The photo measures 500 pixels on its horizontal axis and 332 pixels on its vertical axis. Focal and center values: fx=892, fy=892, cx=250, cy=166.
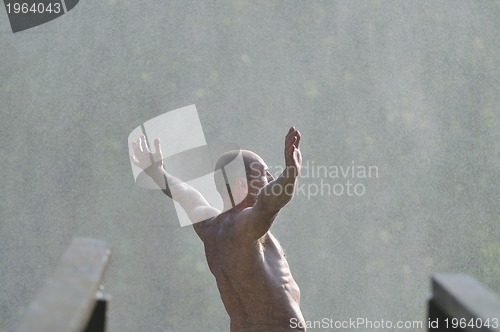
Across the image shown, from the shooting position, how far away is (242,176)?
220 cm

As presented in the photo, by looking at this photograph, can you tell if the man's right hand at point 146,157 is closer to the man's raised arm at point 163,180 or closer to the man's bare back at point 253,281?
the man's raised arm at point 163,180

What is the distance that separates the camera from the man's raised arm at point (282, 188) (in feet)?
6.35

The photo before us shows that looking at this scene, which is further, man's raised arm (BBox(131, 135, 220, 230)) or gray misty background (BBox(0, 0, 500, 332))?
gray misty background (BBox(0, 0, 500, 332))

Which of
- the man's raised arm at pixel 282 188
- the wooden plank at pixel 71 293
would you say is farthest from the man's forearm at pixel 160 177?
the wooden plank at pixel 71 293

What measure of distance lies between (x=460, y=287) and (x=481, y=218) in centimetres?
318

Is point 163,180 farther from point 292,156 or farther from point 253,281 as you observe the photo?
point 292,156

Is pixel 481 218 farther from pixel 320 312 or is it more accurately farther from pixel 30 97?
pixel 30 97

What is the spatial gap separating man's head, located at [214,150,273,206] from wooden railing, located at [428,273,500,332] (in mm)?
883

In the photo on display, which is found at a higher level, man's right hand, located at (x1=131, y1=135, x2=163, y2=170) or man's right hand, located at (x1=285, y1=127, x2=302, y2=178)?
man's right hand, located at (x1=285, y1=127, x2=302, y2=178)

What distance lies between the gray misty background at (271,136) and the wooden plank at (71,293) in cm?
291

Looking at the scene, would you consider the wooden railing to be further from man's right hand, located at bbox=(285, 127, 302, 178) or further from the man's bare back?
the man's bare back

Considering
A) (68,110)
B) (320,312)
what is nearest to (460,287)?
(320,312)

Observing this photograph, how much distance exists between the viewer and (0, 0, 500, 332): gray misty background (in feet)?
13.8

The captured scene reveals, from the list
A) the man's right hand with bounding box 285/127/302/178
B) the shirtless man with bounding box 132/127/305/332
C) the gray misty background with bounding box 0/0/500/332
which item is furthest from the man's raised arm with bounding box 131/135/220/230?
the gray misty background with bounding box 0/0/500/332
